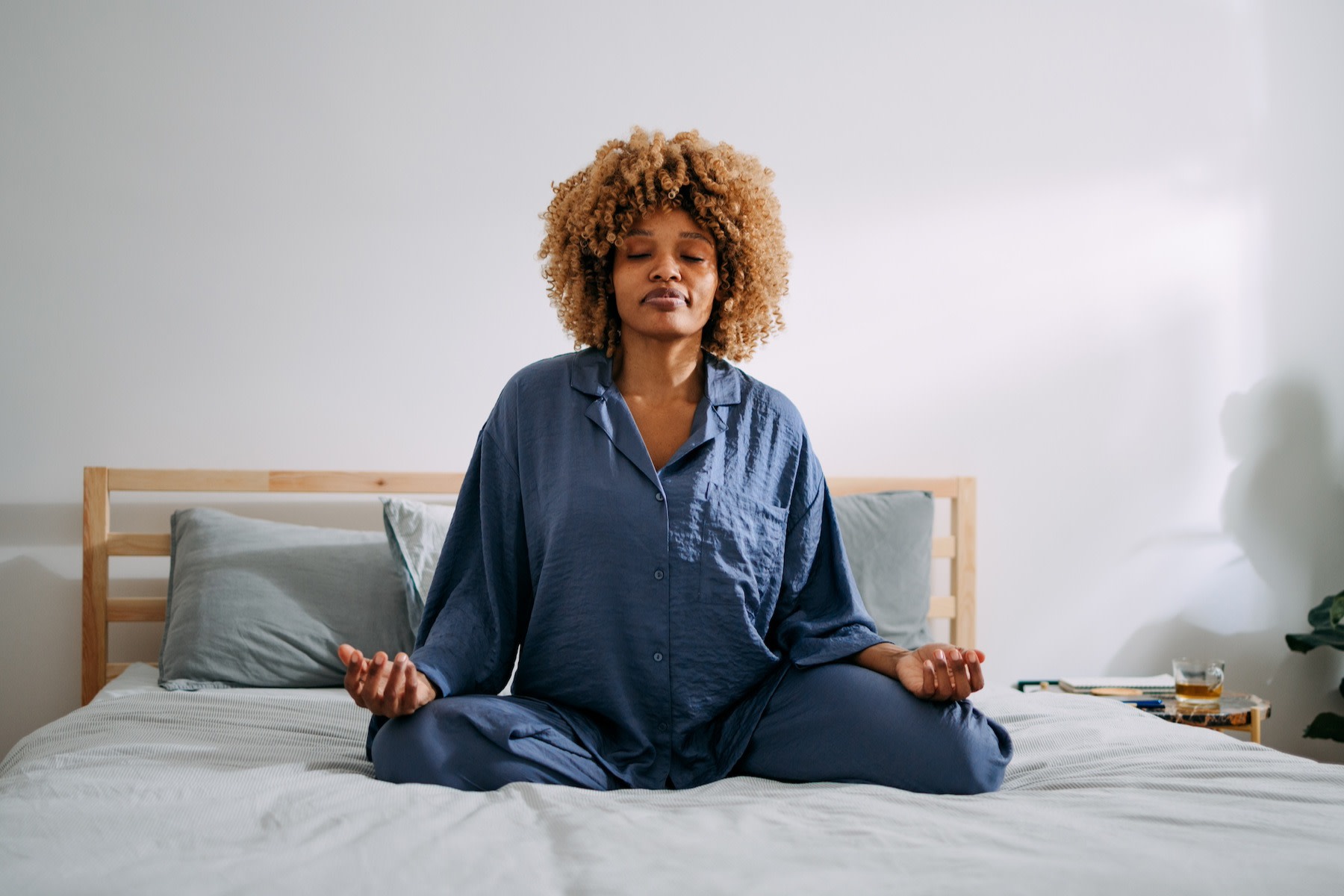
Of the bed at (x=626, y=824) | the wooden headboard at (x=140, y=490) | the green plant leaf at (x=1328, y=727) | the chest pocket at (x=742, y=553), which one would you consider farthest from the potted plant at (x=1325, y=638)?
the chest pocket at (x=742, y=553)

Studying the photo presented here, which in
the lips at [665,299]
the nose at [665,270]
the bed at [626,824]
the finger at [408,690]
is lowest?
the bed at [626,824]

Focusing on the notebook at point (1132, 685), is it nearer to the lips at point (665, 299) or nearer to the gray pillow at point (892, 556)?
the gray pillow at point (892, 556)

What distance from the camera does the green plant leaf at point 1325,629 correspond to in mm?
2750

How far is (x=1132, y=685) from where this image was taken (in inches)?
96.1

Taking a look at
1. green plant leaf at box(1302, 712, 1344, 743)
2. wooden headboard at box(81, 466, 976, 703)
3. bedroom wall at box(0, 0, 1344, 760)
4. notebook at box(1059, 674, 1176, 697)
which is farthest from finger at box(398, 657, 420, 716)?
green plant leaf at box(1302, 712, 1344, 743)

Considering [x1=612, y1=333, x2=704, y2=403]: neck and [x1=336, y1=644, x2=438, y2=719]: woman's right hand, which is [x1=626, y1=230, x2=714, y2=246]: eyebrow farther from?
[x1=336, y1=644, x2=438, y2=719]: woman's right hand

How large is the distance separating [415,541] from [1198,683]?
1688 mm

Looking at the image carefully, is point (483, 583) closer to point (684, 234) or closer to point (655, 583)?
point (655, 583)

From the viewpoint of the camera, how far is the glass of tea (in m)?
2.28

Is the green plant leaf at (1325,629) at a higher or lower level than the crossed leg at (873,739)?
lower

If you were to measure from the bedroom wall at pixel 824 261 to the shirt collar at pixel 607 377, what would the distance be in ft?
3.31

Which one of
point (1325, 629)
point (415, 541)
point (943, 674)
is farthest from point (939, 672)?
point (1325, 629)

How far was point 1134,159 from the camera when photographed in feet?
9.61

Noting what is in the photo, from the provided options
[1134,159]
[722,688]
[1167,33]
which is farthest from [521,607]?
[1167,33]
